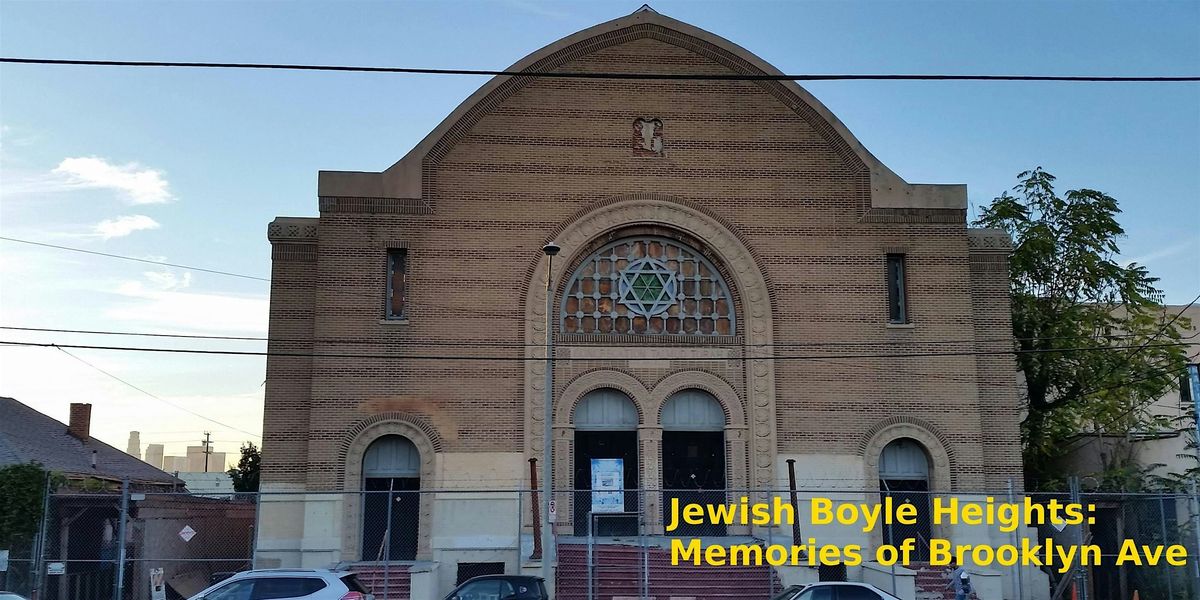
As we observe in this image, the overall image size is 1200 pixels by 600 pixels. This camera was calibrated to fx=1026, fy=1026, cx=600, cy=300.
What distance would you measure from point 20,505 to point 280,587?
8.28 metres

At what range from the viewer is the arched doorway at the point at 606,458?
25.6 meters

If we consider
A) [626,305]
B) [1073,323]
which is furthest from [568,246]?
[1073,323]

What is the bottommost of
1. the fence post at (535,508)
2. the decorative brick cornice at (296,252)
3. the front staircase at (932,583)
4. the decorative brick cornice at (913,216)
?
the front staircase at (932,583)

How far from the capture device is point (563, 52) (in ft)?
88.4

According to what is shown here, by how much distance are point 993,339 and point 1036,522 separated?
15.7ft

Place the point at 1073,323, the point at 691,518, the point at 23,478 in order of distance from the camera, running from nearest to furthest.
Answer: the point at 23,478 → the point at 691,518 → the point at 1073,323

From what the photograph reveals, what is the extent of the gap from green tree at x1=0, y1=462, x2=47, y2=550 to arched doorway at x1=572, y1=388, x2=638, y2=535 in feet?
39.8

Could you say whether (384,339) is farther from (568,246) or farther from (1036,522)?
A: (1036,522)

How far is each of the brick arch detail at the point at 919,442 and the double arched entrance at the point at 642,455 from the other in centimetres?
324

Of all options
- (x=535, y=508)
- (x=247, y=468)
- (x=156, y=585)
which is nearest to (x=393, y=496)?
(x=535, y=508)

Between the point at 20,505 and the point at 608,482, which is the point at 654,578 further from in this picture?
the point at 20,505

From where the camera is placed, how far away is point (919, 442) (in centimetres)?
2584

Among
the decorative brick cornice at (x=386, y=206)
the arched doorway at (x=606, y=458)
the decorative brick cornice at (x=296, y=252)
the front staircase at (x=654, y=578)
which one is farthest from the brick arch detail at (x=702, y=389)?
the decorative brick cornice at (x=296, y=252)

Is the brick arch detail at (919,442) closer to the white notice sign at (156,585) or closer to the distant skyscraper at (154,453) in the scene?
the white notice sign at (156,585)
